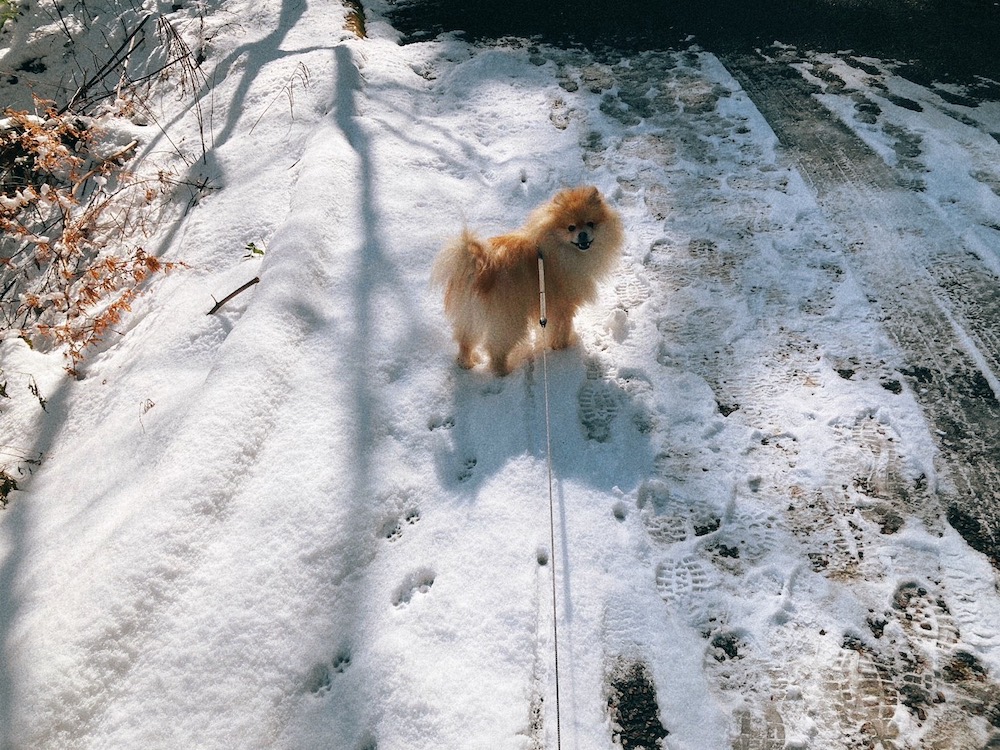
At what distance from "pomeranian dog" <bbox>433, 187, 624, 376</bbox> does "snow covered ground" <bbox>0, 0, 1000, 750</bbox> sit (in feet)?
0.94

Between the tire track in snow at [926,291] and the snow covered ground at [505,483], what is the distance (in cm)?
5

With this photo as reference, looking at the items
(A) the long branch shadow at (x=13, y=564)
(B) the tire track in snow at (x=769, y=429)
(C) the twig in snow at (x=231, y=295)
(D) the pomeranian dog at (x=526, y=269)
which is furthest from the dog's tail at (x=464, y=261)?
(A) the long branch shadow at (x=13, y=564)

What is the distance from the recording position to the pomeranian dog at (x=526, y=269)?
8.30 feet

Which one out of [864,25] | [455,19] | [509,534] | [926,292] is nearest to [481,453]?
[509,534]

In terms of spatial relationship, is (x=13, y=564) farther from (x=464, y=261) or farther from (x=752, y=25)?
(x=752, y=25)

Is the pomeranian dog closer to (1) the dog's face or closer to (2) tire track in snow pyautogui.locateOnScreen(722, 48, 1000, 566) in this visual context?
(1) the dog's face

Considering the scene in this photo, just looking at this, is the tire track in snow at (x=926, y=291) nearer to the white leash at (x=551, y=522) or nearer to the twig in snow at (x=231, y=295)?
the white leash at (x=551, y=522)

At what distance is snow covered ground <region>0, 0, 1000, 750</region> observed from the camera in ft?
5.71

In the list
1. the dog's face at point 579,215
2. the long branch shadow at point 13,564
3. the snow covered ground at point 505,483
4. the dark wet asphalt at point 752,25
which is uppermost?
the dark wet asphalt at point 752,25

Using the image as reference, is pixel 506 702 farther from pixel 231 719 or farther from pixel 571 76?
pixel 571 76

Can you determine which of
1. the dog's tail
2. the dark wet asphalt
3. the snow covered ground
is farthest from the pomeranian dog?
the dark wet asphalt

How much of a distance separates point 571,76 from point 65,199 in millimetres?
4031

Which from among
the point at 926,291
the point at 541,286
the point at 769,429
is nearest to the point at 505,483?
the point at 541,286

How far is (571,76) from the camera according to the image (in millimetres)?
4934
